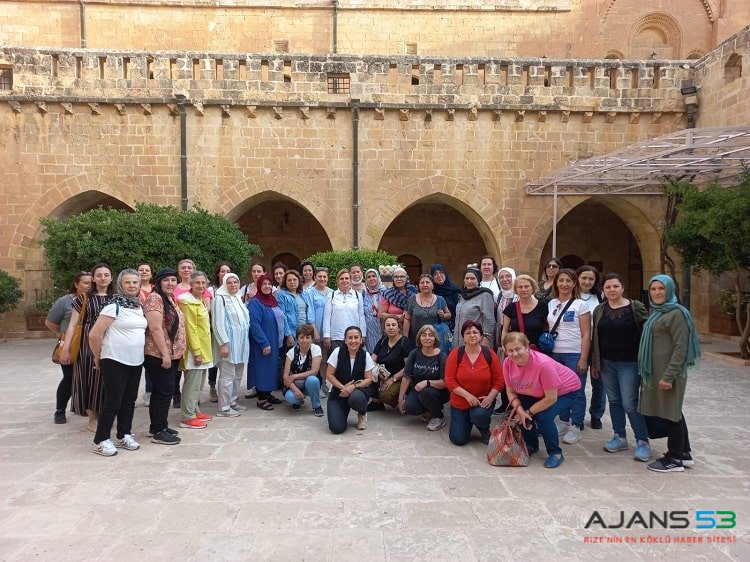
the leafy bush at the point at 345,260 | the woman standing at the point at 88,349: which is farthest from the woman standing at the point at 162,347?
the leafy bush at the point at 345,260

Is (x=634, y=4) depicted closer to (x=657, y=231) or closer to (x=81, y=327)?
(x=657, y=231)

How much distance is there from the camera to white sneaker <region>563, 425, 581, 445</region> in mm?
4633

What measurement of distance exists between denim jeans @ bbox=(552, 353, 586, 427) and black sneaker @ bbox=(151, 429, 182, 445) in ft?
11.2

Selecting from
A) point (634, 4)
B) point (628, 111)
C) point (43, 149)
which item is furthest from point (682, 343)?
point (634, 4)

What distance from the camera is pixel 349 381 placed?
16.2 ft

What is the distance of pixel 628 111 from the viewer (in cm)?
1195

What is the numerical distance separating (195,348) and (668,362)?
4.08m

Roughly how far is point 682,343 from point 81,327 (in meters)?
5.13

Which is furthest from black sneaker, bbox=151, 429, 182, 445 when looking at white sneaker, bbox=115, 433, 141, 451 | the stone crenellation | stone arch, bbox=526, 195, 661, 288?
stone arch, bbox=526, 195, 661, 288

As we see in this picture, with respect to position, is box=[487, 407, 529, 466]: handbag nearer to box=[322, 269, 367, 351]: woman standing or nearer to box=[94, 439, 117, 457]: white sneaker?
box=[322, 269, 367, 351]: woman standing

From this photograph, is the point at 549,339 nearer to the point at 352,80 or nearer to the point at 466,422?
the point at 466,422

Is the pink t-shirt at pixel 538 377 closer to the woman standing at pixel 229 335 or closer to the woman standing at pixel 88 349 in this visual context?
the woman standing at pixel 229 335

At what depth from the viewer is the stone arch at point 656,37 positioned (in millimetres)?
16656

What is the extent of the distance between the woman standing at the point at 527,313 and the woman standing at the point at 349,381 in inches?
54.0
